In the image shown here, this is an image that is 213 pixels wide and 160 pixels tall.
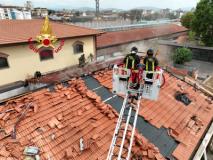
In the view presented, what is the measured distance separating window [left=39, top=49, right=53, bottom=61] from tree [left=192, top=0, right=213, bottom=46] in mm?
24101

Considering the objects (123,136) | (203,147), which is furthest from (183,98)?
(123,136)

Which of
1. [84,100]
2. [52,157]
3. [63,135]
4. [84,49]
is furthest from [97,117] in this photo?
[84,49]

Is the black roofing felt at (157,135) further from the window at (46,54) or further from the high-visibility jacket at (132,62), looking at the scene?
the window at (46,54)

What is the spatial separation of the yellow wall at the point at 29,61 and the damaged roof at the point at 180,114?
275 inches

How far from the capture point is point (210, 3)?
2534cm

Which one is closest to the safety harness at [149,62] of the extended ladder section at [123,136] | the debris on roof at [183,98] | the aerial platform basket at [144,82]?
the aerial platform basket at [144,82]

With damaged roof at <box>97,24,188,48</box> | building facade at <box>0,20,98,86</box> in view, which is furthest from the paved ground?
building facade at <box>0,20,98,86</box>

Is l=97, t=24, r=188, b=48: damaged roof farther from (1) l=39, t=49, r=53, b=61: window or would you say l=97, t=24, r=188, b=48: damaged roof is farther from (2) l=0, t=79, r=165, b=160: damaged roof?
(2) l=0, t=79, r=165, b=160: damaged roof

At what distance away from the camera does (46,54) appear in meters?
15.3

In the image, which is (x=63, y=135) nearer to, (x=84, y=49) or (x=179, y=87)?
(x=179, y=87)

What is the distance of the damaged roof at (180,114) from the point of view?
7.27m

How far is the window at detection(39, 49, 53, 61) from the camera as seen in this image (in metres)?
14.9

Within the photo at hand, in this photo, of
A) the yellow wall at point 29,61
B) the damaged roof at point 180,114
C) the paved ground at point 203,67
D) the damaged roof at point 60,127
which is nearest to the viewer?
the damaged roof at point 60,127

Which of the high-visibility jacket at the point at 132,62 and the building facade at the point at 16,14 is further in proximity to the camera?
the building facade at the point at 16,14
